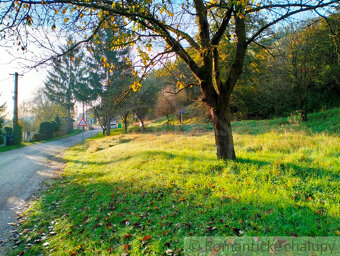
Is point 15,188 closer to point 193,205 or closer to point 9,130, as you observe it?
point 193,205

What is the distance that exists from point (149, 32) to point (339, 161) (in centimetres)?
550

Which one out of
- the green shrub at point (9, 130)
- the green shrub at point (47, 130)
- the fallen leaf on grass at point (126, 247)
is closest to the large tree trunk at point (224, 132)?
the fallen leaf on grass at point (126, 247)

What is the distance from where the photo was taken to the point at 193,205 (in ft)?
12.9

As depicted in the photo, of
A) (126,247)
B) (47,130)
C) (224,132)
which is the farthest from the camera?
(47,130)

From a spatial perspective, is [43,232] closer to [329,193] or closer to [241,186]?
[241,186]

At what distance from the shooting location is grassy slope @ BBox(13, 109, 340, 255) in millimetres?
3051

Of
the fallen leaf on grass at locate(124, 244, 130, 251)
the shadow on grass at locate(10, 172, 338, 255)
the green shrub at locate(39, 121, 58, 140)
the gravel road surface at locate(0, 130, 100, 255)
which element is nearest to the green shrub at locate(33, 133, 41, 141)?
the green shrub at locate(39, 121, 58, 140)

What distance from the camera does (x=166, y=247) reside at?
2.93 m

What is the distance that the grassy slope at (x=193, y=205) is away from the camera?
3.05m

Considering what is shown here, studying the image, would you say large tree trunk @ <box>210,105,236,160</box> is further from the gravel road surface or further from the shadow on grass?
the gravel road surface

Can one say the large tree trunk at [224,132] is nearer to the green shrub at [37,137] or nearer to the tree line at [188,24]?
the tree line at [188,24]

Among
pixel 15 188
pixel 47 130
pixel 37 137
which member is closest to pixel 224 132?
pixel 15 188

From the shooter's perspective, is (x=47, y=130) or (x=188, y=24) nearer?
(x=188, y=24)

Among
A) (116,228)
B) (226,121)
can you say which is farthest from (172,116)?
(116,228)
